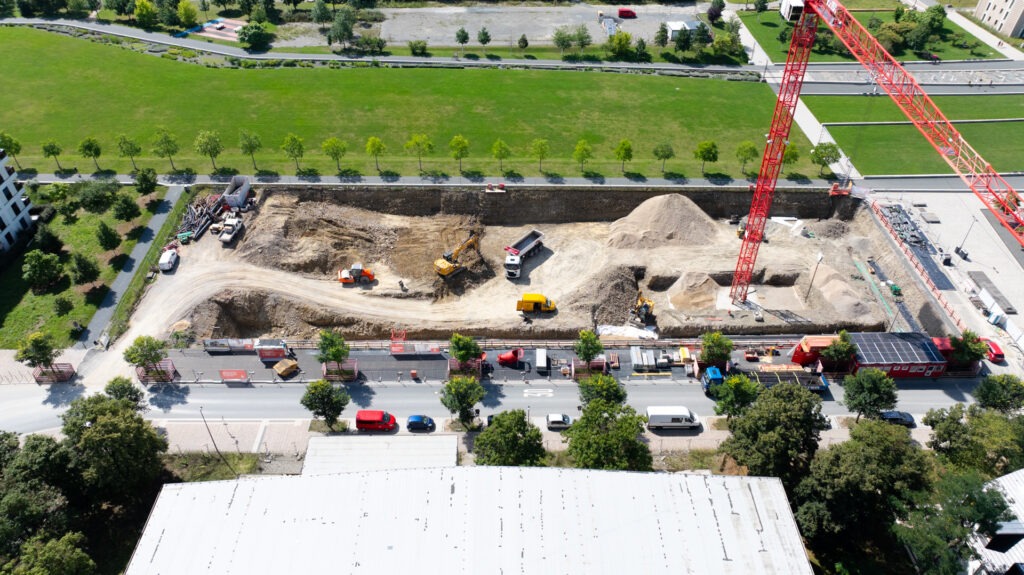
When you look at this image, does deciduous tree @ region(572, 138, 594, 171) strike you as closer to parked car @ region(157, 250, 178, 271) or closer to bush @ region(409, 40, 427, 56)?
bush @ region(409, 40, 427, 56)

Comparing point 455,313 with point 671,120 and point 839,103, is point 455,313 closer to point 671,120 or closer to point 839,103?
point 671,120

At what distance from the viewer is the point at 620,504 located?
1750 inches

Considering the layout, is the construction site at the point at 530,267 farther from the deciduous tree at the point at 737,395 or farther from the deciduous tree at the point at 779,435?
the deciduous tree at the point at 779,435

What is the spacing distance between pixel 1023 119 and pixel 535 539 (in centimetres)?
11737

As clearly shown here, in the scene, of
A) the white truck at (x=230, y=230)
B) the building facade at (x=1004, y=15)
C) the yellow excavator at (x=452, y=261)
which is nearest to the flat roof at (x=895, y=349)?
the yellow excavator at (x=452, y=261)

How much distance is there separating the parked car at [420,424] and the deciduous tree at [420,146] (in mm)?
45262

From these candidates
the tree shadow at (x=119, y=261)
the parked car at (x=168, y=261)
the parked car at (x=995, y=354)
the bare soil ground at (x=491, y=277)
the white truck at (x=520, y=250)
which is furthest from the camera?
the white truck at (x=520, y=250)

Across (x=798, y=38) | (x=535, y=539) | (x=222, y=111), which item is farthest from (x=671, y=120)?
(x=535, y=539)

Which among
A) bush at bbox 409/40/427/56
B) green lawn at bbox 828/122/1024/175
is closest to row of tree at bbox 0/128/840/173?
green lawn at bbox 828/122/1024/175

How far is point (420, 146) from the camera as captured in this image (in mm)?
94062

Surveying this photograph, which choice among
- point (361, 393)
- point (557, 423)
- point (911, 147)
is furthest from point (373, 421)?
point (911, 147)

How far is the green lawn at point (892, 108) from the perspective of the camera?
10931cm

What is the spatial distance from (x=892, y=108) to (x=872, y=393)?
77451 millimetres

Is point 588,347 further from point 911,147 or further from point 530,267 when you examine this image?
point 911,147
